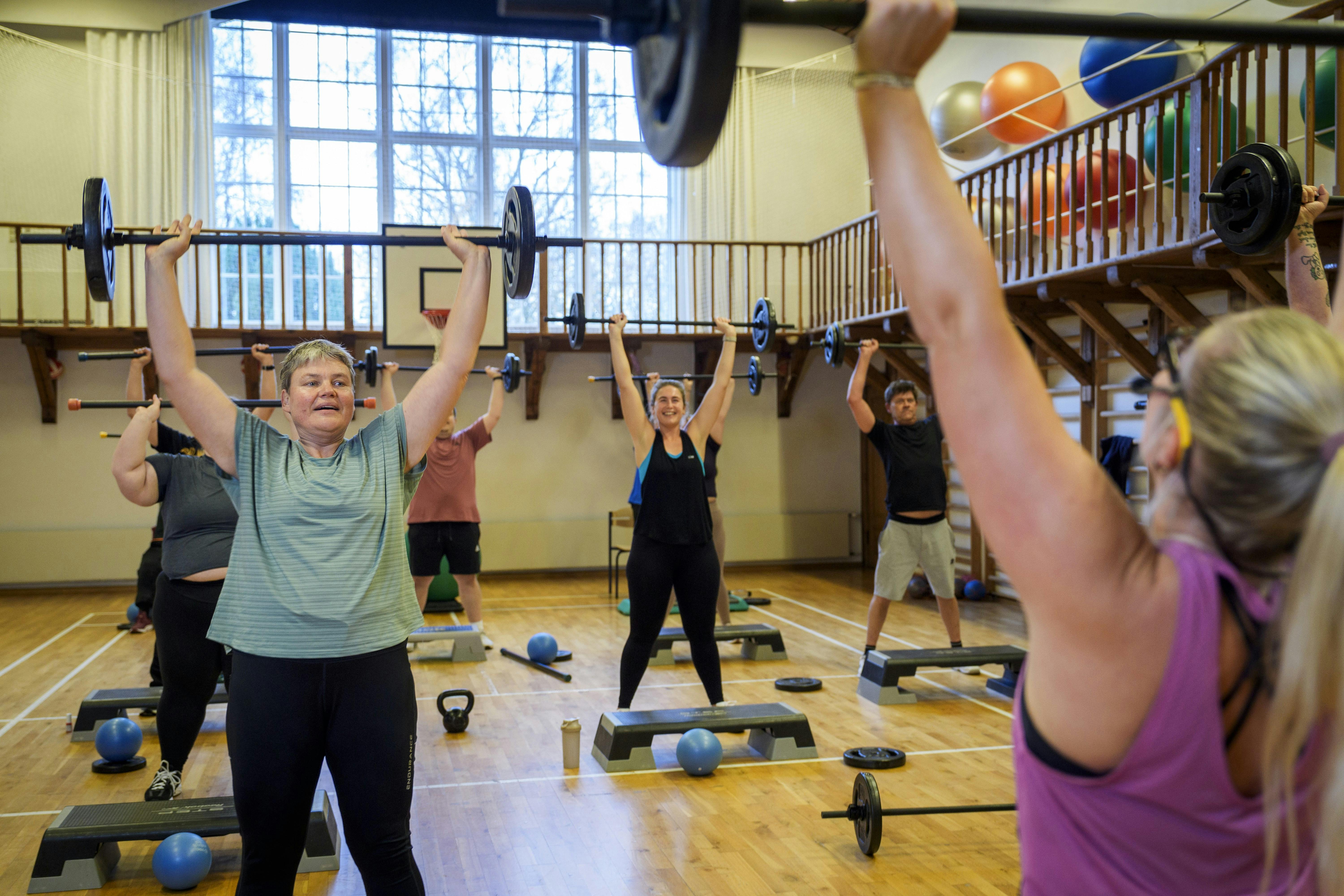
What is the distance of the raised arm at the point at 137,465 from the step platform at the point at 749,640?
9.57 ft

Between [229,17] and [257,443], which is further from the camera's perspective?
[229,17]

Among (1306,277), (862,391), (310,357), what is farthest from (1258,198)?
(862,391)

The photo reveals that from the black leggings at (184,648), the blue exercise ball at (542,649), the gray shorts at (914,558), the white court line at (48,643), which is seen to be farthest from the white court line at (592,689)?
the white court line at (48,643)

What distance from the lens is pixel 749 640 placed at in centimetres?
573

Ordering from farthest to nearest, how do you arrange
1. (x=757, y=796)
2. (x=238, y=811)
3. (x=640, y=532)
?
(x=640, y=532)
(x=757, y=796)
(x=238, y=811)

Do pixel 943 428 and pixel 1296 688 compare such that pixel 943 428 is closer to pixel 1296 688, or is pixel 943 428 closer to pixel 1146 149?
pixel 1296 688

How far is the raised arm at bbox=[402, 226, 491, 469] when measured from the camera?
6.31ft

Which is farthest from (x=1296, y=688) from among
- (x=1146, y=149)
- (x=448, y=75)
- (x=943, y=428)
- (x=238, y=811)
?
(x=448, y=75)

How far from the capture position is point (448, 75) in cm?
950

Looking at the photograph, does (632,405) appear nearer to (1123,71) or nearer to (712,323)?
(712,323)

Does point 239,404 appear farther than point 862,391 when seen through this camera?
No

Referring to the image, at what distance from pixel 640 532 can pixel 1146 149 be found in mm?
3925

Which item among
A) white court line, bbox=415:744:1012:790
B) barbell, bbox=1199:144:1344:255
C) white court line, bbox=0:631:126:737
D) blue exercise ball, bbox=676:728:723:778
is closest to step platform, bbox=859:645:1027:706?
white court line, bbox=415:744:1012:790

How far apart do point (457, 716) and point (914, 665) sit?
2.06 m
